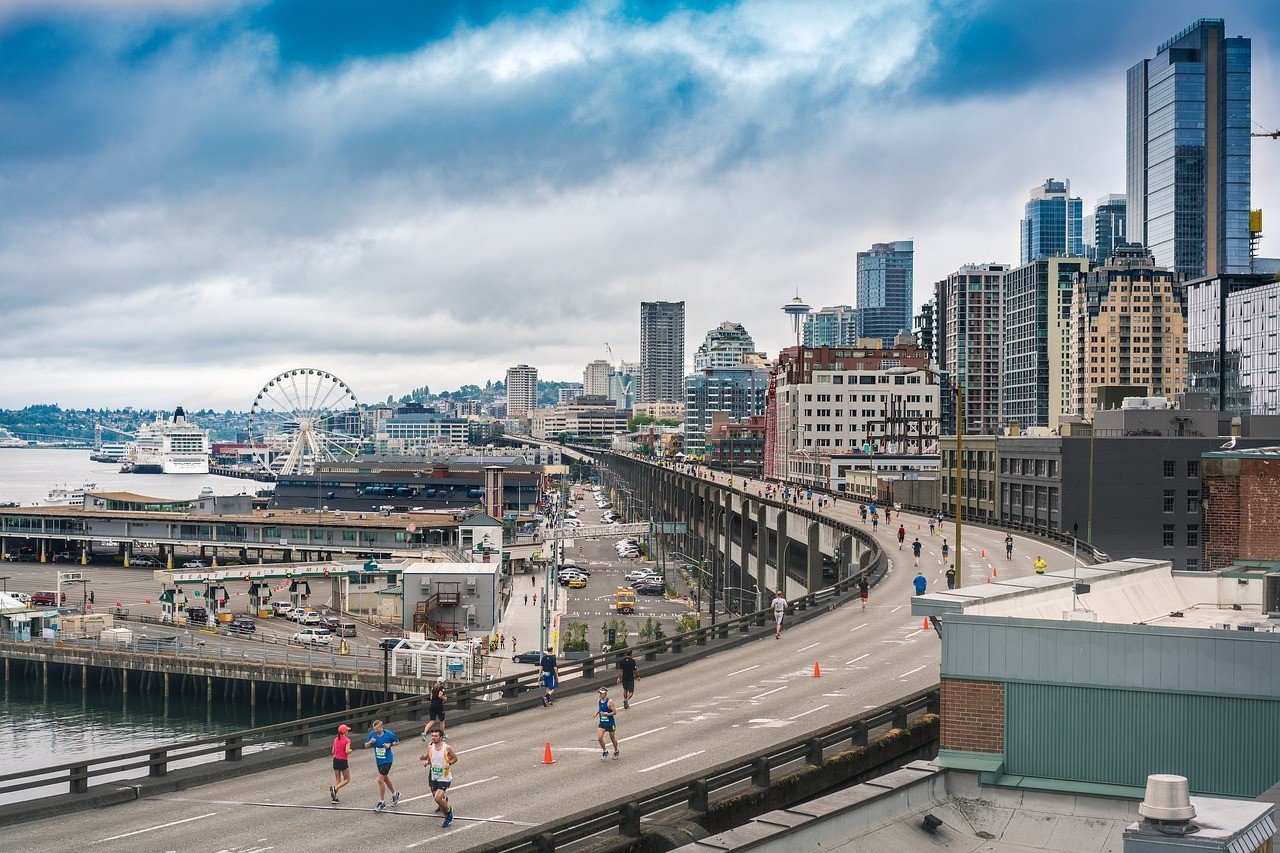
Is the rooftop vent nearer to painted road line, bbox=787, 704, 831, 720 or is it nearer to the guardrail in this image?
the guardrail

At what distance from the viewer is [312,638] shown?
74.3m

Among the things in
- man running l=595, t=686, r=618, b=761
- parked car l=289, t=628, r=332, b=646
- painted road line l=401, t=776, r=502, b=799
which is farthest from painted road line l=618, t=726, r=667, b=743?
parked car l=289, t=628, r=332, b=646

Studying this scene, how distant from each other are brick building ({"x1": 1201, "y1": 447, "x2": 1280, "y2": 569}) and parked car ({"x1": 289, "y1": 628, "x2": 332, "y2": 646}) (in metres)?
56.6

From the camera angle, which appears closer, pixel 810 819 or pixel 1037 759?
pixel 810 819

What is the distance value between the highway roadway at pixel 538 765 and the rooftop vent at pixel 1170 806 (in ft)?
34.9

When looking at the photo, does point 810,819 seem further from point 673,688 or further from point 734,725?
point 673,688

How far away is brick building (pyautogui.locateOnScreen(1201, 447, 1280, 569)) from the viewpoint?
96.6 ft

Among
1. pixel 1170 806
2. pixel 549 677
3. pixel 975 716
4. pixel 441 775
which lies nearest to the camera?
pixel 1170 806

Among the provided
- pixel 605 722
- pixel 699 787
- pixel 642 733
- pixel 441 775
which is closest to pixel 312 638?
pixel 642 733

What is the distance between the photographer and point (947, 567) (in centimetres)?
6066

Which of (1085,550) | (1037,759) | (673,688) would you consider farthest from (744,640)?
(1085,550)

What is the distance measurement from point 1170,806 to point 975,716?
630cm

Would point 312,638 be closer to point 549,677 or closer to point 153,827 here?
point 549,677

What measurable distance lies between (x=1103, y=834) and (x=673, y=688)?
51.4ft
